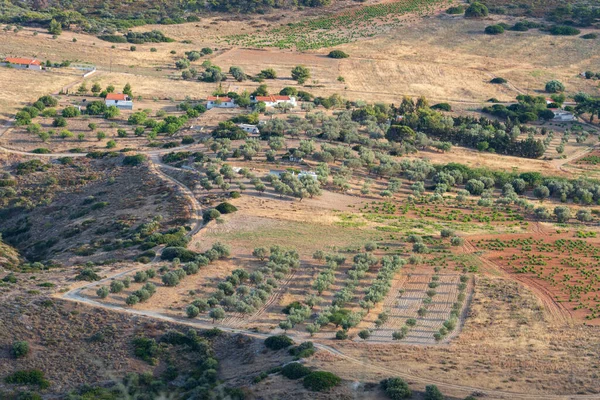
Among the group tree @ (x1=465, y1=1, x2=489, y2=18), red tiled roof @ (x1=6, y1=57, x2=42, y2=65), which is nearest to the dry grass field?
red tiled roof @ (x1=6, y1=57, x2=42, y2=65)

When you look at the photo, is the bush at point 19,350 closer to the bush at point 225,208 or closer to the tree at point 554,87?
the bush at point 225,208

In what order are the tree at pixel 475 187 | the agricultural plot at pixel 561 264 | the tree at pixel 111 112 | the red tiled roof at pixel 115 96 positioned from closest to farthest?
the agricultural plot at pixel 561 264 → the tree at pixel 475 187 → the tree at pixel 111 112 → the red tiled roof at pixel 115 96

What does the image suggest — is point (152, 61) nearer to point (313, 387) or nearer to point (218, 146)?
point (218, 146)

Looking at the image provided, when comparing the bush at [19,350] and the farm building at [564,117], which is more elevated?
the bush at [19,350]

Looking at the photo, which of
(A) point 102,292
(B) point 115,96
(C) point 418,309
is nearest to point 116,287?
(A) point 102,292

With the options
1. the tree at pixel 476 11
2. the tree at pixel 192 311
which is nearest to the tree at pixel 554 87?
the tree at pixel 476 11
